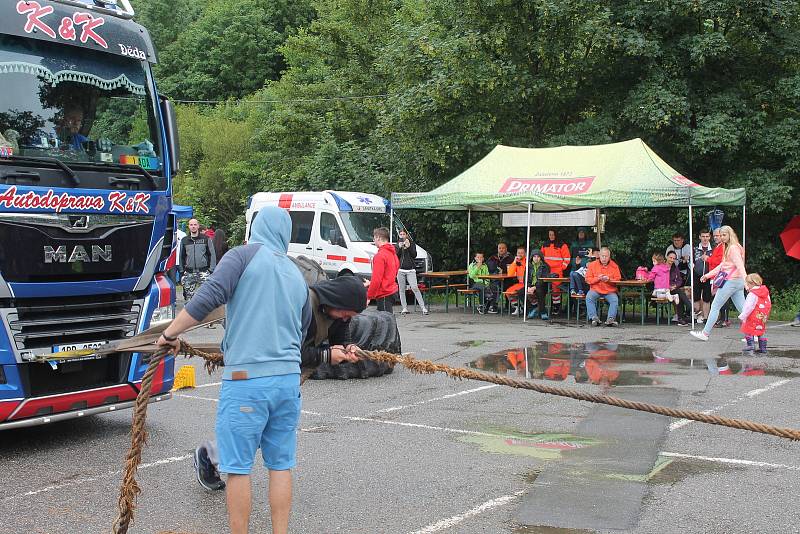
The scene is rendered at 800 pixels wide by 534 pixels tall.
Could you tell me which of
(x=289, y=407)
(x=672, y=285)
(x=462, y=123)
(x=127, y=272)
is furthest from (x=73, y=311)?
(x=462, y=123)

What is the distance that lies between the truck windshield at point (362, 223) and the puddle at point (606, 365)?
8.12 metres

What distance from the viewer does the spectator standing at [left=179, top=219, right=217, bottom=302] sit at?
1834cm

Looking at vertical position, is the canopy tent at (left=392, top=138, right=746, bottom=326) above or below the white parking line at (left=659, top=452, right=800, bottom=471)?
above

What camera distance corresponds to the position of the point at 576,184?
17031 mm

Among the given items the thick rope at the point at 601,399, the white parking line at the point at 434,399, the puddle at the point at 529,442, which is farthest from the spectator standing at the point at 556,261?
the thick rope at the point at 601,399

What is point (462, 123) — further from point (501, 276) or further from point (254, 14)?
point (254, 14)

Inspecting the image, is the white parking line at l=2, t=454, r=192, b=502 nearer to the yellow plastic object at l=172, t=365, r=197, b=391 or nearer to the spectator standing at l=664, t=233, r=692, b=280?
the yellow plastic object at l=172, t=365, r=197, b=391

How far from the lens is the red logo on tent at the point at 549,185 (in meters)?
16.9

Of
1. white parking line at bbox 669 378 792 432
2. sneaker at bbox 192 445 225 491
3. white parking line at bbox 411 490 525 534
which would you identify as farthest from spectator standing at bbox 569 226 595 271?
sneaker at bbox 192 445 225 491

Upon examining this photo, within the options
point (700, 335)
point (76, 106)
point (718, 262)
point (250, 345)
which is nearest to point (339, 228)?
point (718, 262)

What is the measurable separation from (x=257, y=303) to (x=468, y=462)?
2.88 meters

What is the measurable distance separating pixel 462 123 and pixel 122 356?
15958 mm

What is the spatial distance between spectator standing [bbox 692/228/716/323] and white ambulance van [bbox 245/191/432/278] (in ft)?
22.1

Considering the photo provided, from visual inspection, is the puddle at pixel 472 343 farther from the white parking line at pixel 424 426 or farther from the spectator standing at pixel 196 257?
the spectator standing at pixel 196 257
